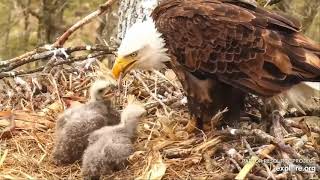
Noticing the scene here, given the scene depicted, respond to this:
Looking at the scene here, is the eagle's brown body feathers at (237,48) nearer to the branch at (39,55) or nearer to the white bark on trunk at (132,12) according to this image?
the branch at (39,55)

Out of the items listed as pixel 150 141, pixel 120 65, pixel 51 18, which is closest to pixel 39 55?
pixel 120 65

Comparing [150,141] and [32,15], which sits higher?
[32,15]

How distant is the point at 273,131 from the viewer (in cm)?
417

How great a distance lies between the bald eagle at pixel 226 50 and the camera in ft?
13.3

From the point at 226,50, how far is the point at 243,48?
0.11 metres

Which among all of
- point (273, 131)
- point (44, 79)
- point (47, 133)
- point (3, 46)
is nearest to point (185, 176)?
point (273, 131)

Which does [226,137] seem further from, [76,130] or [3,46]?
[3,46]

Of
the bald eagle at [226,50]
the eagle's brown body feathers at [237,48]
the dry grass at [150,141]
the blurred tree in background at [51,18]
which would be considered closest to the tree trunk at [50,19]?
the blurred tree in background at [51,18]

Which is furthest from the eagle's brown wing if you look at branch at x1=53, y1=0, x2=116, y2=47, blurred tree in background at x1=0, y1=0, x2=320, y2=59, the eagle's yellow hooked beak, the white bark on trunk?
blurred tree in background at x1=0, y1=0, x2=320, y2=59

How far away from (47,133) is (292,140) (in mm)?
1641

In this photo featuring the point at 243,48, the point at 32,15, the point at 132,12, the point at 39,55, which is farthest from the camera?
the point at 32,15

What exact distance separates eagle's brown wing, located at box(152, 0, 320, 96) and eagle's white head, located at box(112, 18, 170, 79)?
150 millimetres

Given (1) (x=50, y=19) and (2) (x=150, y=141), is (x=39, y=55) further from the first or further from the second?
(1) (x=50, y=19)

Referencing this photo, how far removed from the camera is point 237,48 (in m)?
4.07
